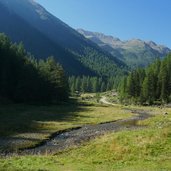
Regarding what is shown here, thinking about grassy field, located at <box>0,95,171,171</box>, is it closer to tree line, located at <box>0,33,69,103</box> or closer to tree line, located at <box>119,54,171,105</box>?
tree line, located at <box>0,33,69,103</box>

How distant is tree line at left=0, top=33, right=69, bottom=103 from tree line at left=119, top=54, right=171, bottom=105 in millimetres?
37145

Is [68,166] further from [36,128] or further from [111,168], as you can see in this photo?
[36,128]

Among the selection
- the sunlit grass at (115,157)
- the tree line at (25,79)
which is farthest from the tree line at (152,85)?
the sunlit grass at (115,157)

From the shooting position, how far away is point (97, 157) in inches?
1532

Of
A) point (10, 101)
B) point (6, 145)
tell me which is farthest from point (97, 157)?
point (10, 101)

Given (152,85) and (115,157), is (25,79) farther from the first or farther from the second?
(115,157)

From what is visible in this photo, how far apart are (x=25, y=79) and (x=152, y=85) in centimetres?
5919

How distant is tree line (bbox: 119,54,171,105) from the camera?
157375 millimetres

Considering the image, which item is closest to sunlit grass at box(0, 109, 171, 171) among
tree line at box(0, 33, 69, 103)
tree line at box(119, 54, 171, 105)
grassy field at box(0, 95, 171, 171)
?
grassy field at box(0, 95, 171, 171)

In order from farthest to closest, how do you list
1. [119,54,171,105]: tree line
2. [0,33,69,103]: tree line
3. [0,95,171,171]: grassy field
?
[119,54,171,105]: tree line → [0,33,69,103]: tree line → [0,95,171,171]: grassy field

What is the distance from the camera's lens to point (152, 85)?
161000 millimetres

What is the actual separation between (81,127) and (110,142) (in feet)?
98.7

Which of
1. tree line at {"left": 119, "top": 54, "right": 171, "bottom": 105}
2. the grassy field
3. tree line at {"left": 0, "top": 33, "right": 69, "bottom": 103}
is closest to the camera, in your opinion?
the grassy field

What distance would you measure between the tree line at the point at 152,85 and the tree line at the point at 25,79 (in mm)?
37145
